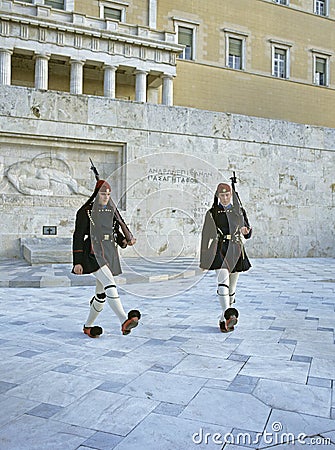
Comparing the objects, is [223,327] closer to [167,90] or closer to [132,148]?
[132,148]

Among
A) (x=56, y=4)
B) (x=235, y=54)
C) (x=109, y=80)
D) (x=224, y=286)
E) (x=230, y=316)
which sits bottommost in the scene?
(x=230, y=316)

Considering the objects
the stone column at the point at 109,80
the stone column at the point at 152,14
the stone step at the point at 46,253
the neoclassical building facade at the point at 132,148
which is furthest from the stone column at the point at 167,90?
the stone step at the point at 46,253

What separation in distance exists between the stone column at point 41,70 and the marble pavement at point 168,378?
1939cm

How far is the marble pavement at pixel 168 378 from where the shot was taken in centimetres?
239

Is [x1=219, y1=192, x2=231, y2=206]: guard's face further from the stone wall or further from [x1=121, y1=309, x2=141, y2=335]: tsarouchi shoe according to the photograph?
the stone wall

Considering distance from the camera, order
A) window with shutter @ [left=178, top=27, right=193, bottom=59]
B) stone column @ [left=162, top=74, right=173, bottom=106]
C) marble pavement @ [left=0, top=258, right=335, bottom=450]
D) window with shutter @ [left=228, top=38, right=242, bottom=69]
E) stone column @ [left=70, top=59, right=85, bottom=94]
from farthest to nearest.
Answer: window with shutter @ [left=228, top=38, right=242, bottom=69]
window with shutter @ [left=178, top=27, right=193, bottom=59]
stone column @ [left=162, top=74, right=173, bottom=106]
stone column @ [left=70, top=59, right=85, bottom=94]
marble pavement @ [left=0, top=258, right=335, bottom=450]

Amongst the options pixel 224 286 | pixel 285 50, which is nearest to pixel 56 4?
pixel 285 50

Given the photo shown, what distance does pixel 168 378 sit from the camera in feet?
10.8

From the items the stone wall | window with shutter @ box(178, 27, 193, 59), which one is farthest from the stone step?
window with shutter @ box(178, 27, 193, 59)

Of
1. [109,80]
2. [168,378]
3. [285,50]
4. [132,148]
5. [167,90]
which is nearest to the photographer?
[168,378]

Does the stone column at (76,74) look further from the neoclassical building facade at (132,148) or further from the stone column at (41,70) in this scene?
the stone column at (41,70)

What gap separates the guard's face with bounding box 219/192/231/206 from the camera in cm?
477

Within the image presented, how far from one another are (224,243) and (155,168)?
24.9 ft

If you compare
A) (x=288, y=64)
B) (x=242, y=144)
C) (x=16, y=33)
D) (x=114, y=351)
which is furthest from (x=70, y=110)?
(x=288, y=64)
